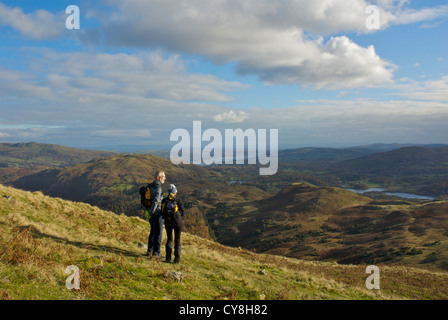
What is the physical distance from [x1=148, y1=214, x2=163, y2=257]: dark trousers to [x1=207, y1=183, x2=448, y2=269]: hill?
41.6m

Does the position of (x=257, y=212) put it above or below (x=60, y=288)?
below

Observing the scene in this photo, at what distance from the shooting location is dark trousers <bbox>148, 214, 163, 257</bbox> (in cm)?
1241

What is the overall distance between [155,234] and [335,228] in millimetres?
100019

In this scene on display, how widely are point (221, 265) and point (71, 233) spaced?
9089 mm

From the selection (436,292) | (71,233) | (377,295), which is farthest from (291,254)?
(71,233)

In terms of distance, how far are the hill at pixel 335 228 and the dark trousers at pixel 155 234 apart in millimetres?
41627

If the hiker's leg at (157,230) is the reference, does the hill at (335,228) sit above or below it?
below

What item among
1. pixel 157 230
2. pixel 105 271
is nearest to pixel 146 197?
pixel 157 230

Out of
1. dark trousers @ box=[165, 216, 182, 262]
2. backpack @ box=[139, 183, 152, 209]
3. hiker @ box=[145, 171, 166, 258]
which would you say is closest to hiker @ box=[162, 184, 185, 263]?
dark trousers @ box=[165, 216, 182, 262]

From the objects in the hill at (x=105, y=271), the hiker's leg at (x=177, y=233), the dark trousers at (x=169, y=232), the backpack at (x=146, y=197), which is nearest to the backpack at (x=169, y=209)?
the dark trousers at (x=169, y=232)

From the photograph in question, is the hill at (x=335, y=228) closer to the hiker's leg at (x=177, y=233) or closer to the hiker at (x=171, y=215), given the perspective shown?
the hiker's leg at (x=177, y=233)

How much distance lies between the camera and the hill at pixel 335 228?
53625 mm

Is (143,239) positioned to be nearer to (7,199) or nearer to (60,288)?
(7,199)
